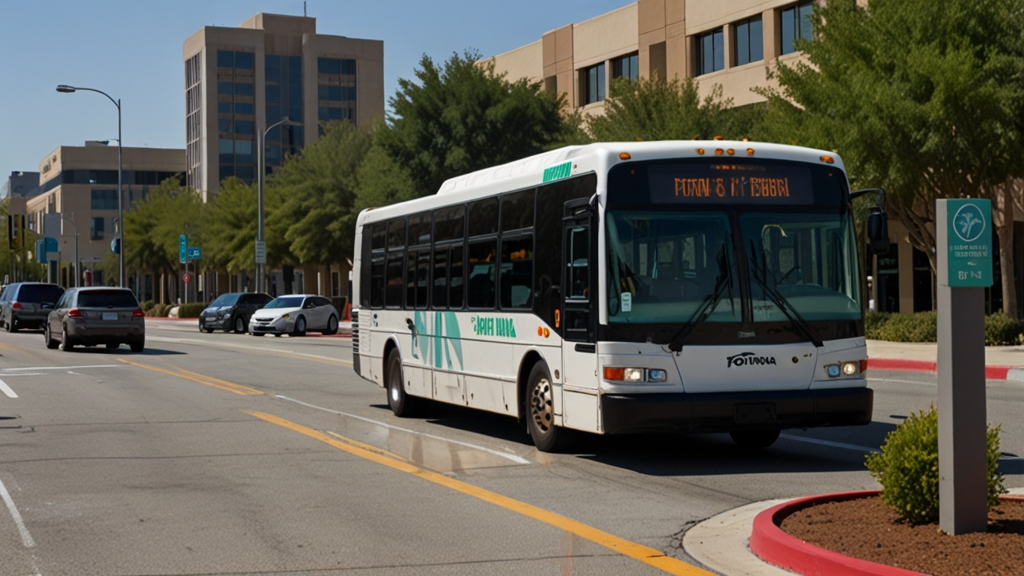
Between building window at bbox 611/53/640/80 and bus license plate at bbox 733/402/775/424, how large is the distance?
141 ft

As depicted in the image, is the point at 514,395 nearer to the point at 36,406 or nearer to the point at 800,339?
the point at 800,339

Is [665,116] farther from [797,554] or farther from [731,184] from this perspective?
[797,554]

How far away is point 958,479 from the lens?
688 cm

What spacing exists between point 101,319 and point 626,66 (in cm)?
2871

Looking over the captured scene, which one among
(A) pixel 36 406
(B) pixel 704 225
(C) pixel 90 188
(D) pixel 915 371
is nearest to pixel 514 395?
(B) pixel 704 225

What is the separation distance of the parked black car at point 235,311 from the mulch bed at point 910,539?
42.7 metres

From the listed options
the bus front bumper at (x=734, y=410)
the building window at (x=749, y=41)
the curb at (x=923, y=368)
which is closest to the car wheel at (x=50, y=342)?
the curb at (x=923, y=368)

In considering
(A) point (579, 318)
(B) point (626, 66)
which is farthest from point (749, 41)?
(A) point (579, 318)

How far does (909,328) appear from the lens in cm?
3092

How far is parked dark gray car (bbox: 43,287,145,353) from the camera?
31766mm

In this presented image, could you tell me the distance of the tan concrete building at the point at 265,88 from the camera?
386 feet

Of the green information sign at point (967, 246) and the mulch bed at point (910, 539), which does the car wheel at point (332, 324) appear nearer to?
the mulch bed at point (910, 539)

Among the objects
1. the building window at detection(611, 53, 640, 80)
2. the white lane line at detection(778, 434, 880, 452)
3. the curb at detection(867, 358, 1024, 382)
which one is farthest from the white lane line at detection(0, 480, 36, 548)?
the building window at detection(611, 53, 640, 80)

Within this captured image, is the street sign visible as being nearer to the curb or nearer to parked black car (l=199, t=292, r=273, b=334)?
parked black car (l=199, t=292, r=273, b=334)
